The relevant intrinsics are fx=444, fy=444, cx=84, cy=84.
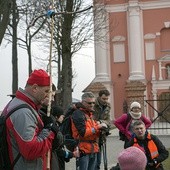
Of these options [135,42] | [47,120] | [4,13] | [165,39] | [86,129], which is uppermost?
[165,39]

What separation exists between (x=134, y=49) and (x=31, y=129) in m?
35.0

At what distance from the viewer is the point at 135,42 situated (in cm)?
3847

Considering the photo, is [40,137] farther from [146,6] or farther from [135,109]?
[146,6]

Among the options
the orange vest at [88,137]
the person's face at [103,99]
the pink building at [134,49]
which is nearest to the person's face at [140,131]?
the orange vest at [88,137]

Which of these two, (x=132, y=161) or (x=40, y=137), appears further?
(x=40, y=137)

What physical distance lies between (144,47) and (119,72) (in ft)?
10.2

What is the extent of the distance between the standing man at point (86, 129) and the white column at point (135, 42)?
31277 mm

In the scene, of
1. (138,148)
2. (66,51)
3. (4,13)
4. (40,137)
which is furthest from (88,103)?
(66,51)

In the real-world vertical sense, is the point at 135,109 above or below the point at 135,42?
below

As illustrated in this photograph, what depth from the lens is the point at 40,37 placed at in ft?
80.7

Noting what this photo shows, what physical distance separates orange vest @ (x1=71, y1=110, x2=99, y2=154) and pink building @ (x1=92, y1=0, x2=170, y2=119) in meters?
30.9

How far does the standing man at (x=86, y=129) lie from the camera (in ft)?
23.1

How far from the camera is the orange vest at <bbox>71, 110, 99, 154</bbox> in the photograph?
7.10m

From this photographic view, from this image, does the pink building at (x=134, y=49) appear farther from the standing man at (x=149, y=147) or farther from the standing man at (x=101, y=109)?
the standing man at (x=149, y=147)
